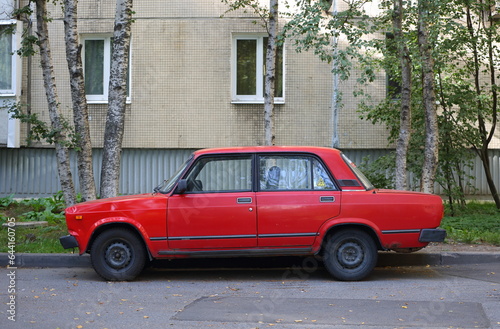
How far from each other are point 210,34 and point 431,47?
6.65 meters

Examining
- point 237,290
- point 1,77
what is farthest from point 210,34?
point 237,290

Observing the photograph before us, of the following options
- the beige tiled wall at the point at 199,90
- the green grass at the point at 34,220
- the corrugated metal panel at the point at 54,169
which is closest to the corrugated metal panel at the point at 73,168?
the corrugated metal panel at the point at 54,169

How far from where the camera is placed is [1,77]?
55.8ft

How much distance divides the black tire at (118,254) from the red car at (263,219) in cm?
1

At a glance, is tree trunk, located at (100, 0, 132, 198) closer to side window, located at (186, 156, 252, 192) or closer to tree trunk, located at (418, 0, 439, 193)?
side window, located at (186, 156, 252, 192)

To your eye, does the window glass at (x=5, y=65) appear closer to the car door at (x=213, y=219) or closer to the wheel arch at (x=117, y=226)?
the wheel arch at (x=117, y=226)

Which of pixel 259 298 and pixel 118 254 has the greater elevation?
pixel 118 254

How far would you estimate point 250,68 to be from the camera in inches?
668

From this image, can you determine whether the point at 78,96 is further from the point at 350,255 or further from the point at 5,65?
the point at 5,65

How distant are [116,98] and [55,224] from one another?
3.31 m

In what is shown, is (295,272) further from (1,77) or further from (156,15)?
(1,77)

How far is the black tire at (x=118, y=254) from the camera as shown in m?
8.52

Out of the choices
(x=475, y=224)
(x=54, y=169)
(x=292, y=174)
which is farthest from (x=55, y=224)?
(x=475, y=224)

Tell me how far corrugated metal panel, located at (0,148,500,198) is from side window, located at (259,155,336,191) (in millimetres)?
8357
